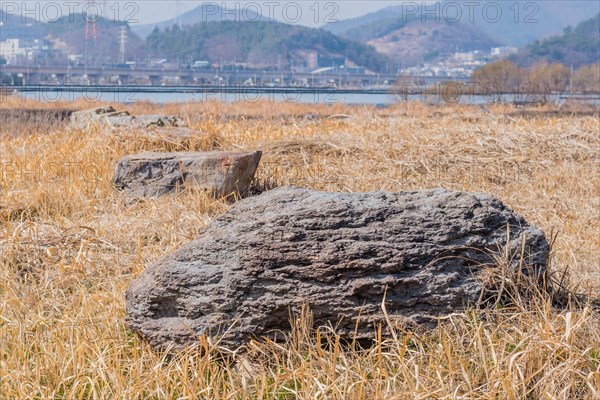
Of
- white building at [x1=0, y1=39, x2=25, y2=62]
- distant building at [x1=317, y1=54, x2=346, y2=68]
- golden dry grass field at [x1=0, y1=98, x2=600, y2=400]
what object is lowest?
golden dry grass field at [x1=0, y1=98, x2=600, y2=400]

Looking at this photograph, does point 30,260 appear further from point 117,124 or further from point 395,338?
point 117,124

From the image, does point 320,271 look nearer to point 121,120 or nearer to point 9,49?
point 121,120

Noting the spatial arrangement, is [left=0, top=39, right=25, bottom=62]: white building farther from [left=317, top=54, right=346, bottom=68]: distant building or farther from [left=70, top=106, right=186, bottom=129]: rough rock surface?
[left=70, top=106, right=186, bottom=129]: rough rock surface

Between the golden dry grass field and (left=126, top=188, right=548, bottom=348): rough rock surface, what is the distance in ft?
0.32

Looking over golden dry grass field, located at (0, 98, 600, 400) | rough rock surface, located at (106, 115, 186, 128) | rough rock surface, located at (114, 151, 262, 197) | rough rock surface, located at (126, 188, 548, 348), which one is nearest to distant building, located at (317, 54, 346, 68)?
rough rock surface, located at (106, 115, 186, 128)

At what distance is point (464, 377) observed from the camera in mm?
2895

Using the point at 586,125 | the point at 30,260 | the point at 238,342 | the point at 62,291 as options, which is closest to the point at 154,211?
the point at 30,260

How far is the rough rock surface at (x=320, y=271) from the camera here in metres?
3.24

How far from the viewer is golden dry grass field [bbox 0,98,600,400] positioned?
118 inches

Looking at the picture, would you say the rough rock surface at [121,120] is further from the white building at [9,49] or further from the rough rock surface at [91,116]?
the white building at [9,49]

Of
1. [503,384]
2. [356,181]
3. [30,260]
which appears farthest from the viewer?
[356,181]

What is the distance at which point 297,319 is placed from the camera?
10.5 feet

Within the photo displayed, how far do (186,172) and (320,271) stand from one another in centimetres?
330

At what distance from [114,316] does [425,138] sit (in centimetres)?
563
